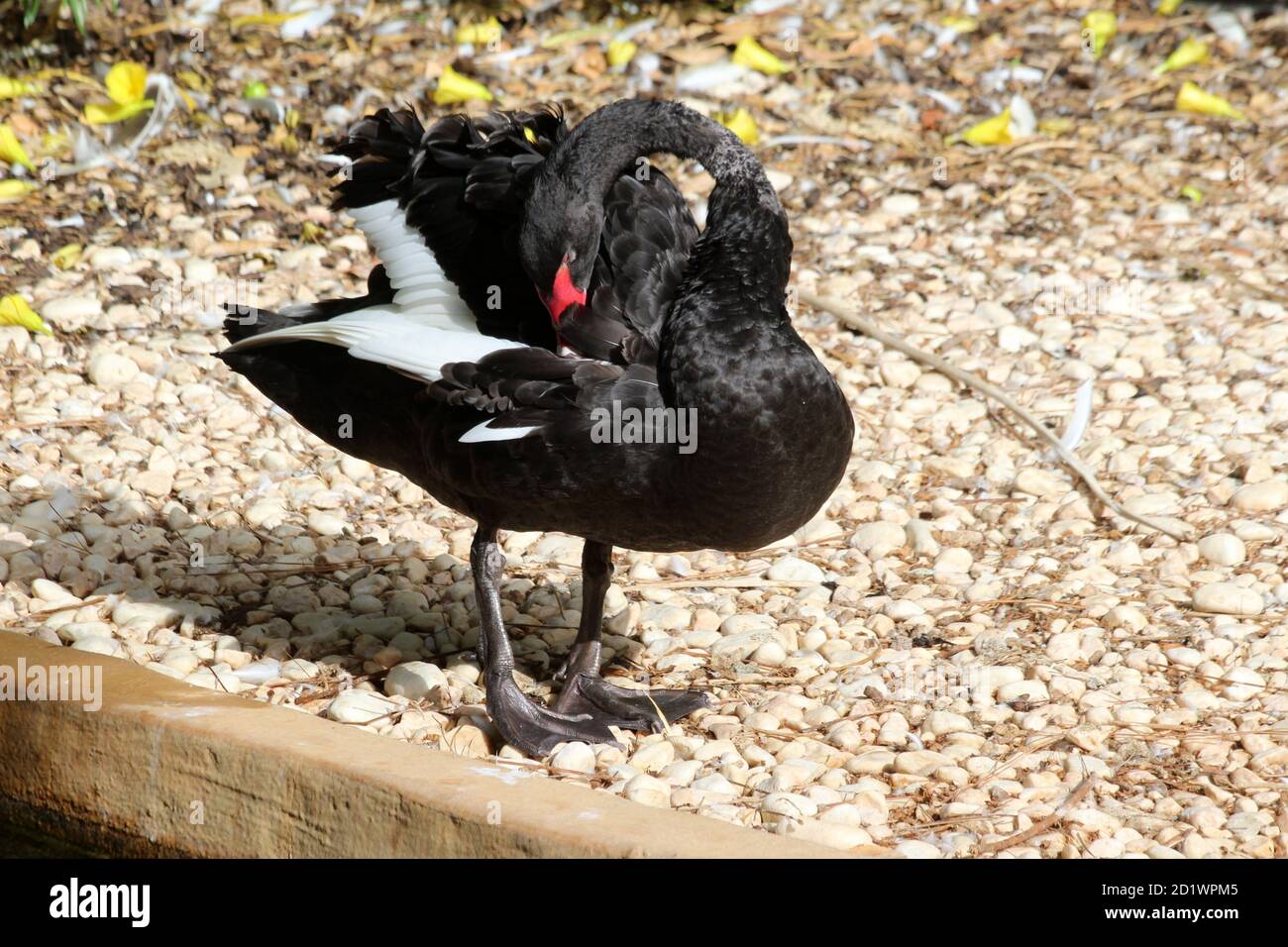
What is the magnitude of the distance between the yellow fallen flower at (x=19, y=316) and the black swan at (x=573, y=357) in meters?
1.78

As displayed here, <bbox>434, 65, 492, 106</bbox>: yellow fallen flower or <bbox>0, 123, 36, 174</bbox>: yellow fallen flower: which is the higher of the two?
<bbox>434, 65, 492, 106</bbox>: yellow fallen flower

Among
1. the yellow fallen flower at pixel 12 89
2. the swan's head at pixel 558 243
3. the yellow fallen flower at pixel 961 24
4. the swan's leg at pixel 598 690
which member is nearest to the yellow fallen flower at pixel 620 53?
the yellow fallen flower at pixel 961 24

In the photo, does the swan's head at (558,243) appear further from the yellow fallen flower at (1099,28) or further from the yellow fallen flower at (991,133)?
the yellow fallen flower at (1099,28)

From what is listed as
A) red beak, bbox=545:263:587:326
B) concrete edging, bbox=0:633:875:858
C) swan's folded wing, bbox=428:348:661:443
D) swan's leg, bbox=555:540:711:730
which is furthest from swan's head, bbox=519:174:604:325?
concrete edging, bbox=0:633:875:858

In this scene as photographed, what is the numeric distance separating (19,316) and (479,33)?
118 inches

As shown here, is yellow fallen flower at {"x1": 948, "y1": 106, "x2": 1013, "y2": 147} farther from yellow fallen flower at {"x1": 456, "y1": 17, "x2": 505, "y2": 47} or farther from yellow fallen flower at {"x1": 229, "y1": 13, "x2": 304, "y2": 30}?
yellow fallen flower at {"x1": 229, "y1": 13, "x2": 304, "y2": 30}

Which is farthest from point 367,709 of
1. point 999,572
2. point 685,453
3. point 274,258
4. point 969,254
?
point 969,254

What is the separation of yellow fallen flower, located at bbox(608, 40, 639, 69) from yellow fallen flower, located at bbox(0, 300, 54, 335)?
303 centimetres

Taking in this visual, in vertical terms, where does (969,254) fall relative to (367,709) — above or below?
above

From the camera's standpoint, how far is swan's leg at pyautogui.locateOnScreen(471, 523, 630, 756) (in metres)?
3.48

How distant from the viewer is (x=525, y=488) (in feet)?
10.6

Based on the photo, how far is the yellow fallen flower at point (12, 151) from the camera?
20.3ft
